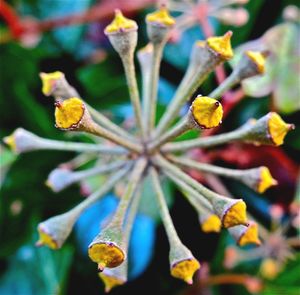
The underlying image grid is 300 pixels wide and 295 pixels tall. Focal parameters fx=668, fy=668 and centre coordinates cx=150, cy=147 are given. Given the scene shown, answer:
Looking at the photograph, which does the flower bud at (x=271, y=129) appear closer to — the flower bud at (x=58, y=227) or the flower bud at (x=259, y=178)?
the flower bud at (x=259, y=178)

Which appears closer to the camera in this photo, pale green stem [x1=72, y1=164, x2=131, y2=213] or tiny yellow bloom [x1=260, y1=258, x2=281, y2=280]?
pale green stem [x1=72, y1=164, x2=131, y2=213]

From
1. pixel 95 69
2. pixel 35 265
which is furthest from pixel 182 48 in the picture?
pixel 35 265

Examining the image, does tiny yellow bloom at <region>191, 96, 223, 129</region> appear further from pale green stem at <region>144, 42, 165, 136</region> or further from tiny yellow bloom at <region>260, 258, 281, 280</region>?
tiny yellow bloom at <region>260, 258, 281, 280</region>

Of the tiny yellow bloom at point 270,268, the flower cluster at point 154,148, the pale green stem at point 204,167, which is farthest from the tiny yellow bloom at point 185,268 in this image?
the tiny yellow bloom at point 270,268

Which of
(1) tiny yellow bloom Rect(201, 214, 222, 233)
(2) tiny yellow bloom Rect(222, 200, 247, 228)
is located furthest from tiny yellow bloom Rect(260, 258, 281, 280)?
(2) tiny yellow bloom Rect(222, 200, 247, 228)

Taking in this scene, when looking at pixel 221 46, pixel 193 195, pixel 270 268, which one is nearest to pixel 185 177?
pixel 193 195

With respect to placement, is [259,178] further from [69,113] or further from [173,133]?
[69,113]
